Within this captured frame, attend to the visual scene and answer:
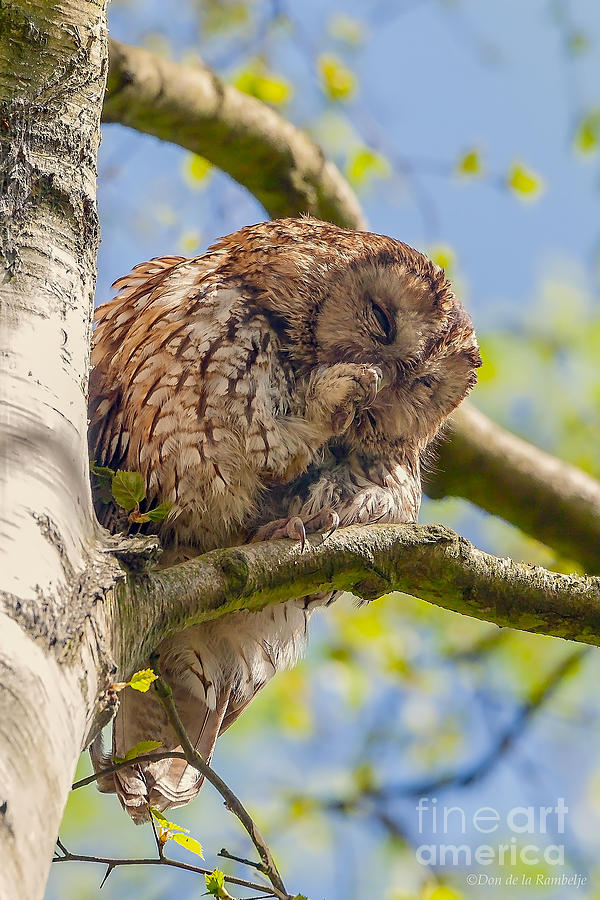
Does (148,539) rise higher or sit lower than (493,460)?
lower

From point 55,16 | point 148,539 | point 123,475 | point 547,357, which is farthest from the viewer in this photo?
point 547,357

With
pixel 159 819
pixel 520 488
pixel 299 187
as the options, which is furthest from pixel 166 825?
pixel 299 187

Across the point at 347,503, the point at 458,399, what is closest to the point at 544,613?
the point at 347,503

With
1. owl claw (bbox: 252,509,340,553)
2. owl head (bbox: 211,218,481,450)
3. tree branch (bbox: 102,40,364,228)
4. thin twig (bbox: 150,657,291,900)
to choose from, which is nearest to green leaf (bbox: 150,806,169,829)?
thin twig (bbox: 150,657,291,900)

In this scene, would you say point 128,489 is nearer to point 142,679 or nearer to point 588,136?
point 142,679

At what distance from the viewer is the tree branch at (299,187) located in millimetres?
3135

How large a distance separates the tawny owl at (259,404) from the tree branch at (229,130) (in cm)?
60

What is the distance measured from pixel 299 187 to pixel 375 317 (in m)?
0.96

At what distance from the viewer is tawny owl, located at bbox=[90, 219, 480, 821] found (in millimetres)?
2223

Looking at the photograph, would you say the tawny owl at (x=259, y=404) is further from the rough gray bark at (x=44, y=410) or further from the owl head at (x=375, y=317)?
the rough gray bark at (x=44, y=410)

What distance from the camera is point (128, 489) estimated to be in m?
1.81

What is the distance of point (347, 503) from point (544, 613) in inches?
23.5

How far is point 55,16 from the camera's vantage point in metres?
1.70

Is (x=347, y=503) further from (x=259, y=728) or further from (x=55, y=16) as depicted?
(x=259, y=728)
